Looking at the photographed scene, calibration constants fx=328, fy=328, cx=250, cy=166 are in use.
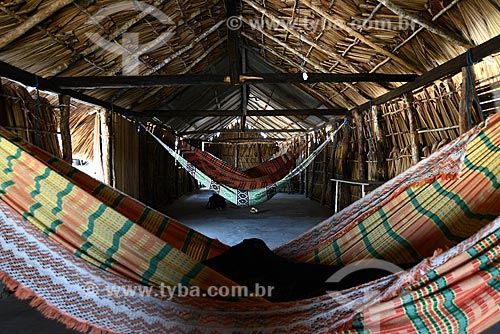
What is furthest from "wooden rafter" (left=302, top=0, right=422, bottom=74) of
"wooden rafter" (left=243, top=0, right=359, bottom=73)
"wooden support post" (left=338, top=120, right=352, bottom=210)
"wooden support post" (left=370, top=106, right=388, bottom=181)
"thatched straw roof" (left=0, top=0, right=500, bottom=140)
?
"wooden support post" (left=338, top=120, right=352, bottom=210)

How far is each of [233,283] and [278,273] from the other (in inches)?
14.1

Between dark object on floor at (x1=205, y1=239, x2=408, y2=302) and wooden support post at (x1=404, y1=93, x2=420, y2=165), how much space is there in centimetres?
206

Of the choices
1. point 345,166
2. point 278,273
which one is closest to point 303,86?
point 345,166

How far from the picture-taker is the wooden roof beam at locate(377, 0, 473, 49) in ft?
6.80

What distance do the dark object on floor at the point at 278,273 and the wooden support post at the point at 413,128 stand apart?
81.0 inches

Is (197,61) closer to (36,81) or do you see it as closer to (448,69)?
(36,81)

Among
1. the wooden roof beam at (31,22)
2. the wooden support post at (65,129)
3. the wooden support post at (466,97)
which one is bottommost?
the wooden support post at (65,129)

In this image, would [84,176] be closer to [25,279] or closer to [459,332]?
[25,279]

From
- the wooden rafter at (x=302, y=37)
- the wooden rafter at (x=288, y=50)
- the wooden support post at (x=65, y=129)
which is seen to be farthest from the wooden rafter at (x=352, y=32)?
the wooden support post at (x=65, y=129)

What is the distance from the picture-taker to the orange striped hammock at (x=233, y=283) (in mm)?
715

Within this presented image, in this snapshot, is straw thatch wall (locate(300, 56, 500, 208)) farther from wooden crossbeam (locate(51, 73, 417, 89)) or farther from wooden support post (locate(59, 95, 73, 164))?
wooden support post (locate(59, 95, 73, 164))

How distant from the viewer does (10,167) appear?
111cm

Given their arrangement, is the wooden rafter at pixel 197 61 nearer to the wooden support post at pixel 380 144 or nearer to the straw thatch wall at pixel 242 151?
the wooden support post at pixel 380 144

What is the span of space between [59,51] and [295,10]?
1877 millimetres
